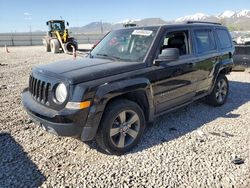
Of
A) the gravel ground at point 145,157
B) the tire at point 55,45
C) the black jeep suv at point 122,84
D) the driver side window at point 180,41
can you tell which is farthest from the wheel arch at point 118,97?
the tire at point 55,45

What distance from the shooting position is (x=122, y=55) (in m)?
4.45

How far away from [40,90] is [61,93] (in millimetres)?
494

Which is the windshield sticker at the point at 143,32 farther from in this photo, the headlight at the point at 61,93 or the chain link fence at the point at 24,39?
the chain link fence at the point at 24,39

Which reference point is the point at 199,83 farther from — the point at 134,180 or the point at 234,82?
the point at 234,82

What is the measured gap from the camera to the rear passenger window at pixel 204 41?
5.25 meters

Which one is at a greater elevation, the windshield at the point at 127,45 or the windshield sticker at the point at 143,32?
the windshield sticker at the point at 143,32

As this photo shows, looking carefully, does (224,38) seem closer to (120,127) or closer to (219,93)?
(219,93)

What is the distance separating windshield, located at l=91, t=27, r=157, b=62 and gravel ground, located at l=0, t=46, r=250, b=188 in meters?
1.47

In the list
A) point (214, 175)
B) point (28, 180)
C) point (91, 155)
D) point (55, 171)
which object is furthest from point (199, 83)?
point (28, 180)

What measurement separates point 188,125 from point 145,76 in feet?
5.46

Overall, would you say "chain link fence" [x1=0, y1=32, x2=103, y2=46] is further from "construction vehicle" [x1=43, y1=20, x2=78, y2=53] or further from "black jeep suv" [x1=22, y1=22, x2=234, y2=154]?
"black jeep suv" [x1=22, y1=22, x2=234, y2=154]

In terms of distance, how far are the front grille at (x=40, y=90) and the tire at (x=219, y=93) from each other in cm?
400

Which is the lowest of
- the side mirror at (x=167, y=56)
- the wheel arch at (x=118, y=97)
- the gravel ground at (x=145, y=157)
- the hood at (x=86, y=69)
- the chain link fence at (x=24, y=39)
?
the gravel ground at (x=145, y=157)

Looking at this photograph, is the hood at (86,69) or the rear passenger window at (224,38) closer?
the hood at (86,69)
